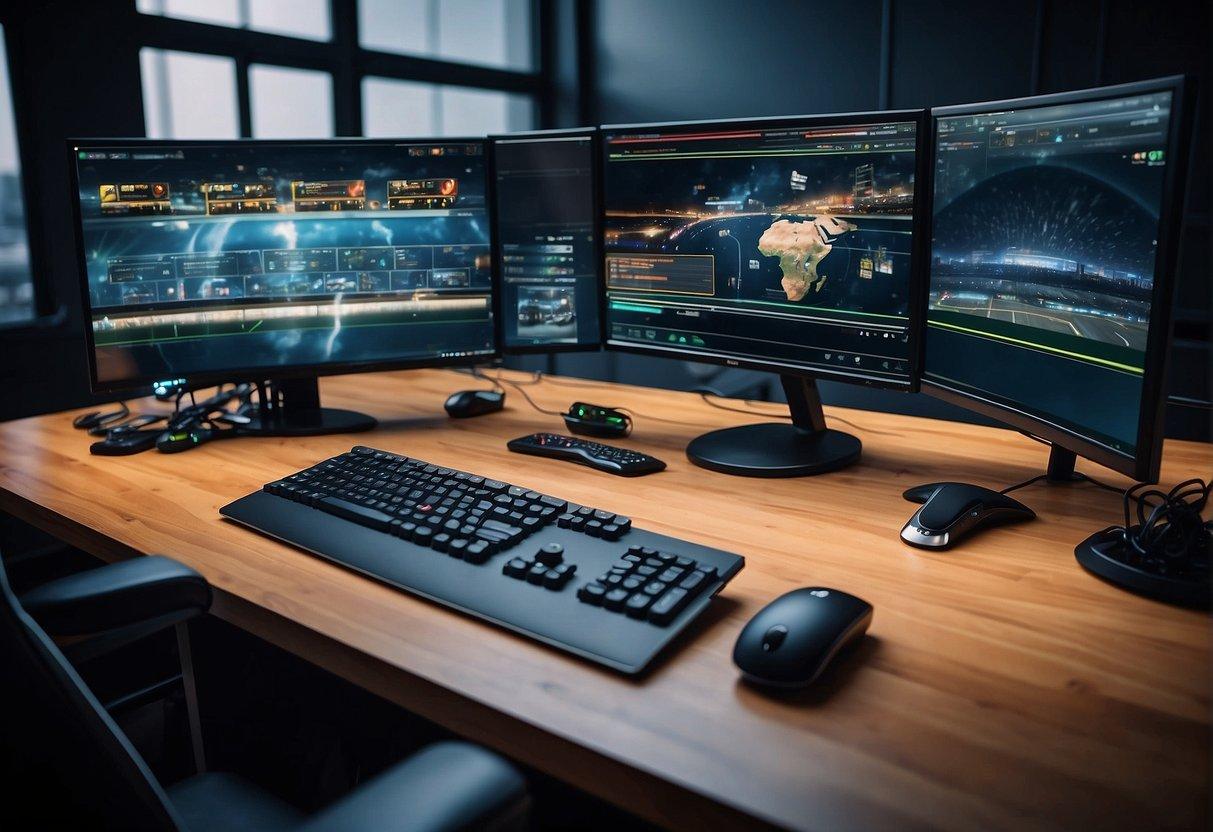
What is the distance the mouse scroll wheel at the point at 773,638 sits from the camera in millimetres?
817

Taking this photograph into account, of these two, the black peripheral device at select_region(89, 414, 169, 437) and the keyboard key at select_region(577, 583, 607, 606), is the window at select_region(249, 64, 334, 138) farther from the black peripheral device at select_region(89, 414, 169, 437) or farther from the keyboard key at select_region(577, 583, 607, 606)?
the keyboard key at select_region(577, 583, 607, 606)

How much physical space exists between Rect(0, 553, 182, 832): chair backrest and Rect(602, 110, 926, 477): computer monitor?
0.96 m

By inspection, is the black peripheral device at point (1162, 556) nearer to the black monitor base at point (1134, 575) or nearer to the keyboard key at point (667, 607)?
the black monitor base at point (1134, 575)

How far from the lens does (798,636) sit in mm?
821

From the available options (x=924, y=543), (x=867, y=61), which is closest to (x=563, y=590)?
(x=924, y=543)

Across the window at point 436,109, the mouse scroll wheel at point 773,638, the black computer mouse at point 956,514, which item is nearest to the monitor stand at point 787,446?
the black computer mouse at point 956,514

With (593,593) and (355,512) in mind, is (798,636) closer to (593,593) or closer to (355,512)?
(593,593)

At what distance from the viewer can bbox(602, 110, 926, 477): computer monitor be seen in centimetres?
134

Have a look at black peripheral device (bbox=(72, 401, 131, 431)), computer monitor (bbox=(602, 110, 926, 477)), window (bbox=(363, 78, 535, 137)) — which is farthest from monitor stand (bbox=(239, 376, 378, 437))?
window (bbox=(363, 78, 535, 137))

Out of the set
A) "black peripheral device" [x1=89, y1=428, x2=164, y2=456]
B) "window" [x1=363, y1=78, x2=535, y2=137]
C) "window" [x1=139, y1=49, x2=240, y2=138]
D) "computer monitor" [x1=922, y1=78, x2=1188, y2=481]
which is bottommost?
"black peripheral device" [x1=89, y1=428, x2=164, y2=456]

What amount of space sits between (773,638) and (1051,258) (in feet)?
2.08

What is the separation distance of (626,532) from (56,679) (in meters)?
0.60

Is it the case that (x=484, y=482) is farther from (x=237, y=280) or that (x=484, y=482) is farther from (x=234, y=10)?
(x=234, y=10)

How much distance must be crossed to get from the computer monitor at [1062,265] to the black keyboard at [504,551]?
47 cm
